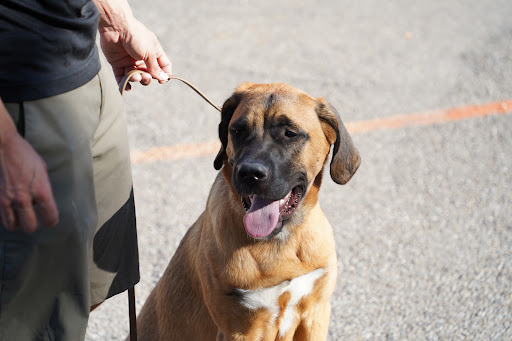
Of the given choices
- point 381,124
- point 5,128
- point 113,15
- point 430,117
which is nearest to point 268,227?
point 113,15

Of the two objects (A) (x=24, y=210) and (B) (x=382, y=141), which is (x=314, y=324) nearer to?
(A) (x=24, y=210)

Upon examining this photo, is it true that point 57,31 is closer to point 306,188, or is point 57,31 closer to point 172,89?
point 306,188

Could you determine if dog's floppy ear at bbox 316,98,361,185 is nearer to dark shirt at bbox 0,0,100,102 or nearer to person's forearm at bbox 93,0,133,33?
person's forearm at bbox 93,0,133,33

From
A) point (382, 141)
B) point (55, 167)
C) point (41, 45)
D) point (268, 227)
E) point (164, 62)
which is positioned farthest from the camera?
point (382, 141)

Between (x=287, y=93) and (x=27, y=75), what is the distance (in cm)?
122

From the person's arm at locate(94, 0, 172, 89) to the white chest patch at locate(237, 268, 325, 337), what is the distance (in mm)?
1195

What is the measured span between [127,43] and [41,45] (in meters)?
0.81

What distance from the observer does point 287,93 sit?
8.72 ft

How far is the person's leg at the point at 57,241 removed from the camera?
6.26 feet

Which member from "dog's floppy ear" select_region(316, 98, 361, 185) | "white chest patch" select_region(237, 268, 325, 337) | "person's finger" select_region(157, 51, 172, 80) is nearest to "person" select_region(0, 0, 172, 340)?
"person's finger" select_region(157, 51, 172, 80)

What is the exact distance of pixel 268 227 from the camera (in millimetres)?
2494

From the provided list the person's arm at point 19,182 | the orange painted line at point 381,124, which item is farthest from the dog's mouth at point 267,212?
the orange painted line at point 381,124

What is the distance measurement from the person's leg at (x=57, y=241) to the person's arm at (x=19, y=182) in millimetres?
343

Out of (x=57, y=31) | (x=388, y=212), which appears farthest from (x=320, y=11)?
(x=57, y=31)
